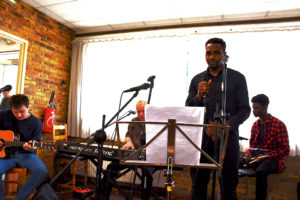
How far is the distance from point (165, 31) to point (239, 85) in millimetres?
2801

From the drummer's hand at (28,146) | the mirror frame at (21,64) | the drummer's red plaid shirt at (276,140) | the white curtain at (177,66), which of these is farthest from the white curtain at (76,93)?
the drummer's red plaid shirt at (276,140)

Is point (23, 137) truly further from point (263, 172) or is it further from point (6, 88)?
point (263, 172)

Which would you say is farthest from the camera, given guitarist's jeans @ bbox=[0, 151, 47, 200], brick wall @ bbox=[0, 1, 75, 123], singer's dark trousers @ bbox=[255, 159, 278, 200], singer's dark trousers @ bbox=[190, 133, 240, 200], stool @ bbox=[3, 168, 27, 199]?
brick wall @ bbox=[0, 1, 75, 123]

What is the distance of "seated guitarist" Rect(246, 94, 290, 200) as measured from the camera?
290 centimetres

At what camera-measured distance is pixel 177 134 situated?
1.22 m

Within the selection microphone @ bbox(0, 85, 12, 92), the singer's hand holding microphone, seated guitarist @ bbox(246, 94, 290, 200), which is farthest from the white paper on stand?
microphone @ bbox(0, 85, 12, 92)

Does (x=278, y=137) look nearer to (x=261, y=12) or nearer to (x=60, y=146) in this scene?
(x=261, y=12)

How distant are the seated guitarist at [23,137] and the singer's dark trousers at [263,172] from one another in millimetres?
2631

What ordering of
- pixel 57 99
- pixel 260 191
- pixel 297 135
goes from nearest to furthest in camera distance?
pixel 260 191 < pixel 297 135 < pixel 57 99

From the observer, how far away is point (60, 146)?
2502mm

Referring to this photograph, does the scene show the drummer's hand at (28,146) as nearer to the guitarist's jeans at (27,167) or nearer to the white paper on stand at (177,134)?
the guitarist's jeans at (27,167)

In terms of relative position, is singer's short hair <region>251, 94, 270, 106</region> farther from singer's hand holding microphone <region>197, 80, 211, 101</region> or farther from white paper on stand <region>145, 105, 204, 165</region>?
white paper on stand <region>145, 105, 204, 165</region>

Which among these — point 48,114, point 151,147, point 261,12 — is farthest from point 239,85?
point 48,114

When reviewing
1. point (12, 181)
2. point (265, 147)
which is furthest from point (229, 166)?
point (12, 181)
